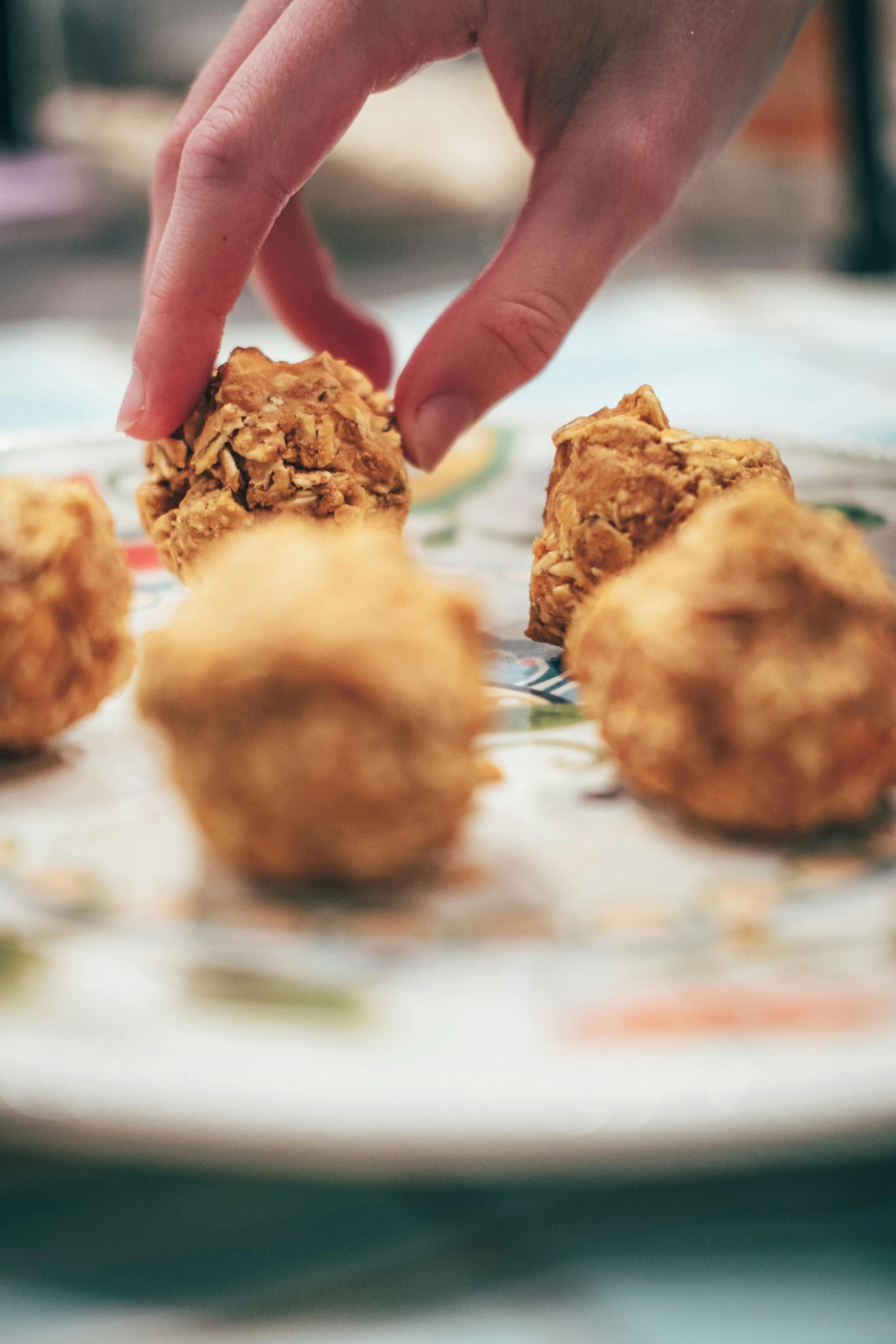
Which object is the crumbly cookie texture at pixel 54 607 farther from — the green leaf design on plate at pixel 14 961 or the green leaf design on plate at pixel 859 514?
the green leaf design on plate at pixel 859 514

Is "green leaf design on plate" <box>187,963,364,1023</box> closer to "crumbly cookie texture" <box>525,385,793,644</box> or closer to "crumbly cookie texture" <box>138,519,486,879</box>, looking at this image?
"crumbly cookie texture" <box>138,519,486,879</box>

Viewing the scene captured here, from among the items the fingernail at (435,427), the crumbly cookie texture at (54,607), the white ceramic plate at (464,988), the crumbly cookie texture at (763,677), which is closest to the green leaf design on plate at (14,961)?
the white ceramic plate at (464,988)

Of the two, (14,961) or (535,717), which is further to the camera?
(535,717)

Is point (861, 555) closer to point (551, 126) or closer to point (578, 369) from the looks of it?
point (551, 126)

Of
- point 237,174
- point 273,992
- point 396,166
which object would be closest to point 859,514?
point 237,174

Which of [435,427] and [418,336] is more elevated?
[435,427]

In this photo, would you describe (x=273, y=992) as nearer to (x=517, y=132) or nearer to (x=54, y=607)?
(x=54, y=607)
